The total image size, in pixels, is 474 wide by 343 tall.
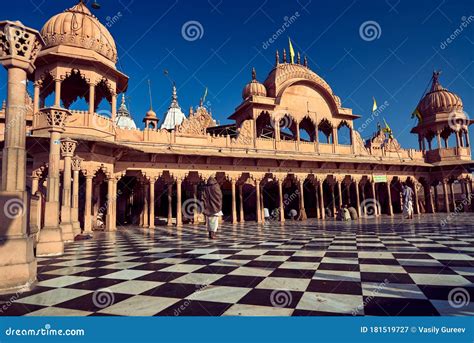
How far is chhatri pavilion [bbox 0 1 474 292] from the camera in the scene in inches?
144

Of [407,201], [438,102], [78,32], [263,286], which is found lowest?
[263,286]

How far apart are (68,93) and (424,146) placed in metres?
26.0

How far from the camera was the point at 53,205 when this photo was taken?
6160 mm

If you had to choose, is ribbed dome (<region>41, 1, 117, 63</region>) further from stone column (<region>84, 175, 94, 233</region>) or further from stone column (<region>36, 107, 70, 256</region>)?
stone column (<region>36, 107, 70, 256</region>)

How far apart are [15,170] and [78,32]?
1191 cm

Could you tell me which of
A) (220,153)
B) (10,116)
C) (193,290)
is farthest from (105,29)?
(193,290)

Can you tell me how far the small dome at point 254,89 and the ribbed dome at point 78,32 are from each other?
840 centimetres

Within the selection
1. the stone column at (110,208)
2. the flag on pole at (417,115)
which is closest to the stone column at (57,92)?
the stone column at (110,208)

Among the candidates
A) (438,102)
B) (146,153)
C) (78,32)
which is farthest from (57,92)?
(438,102)

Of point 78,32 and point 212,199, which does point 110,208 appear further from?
point 78,32

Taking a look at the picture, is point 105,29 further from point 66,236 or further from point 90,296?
point 90,296

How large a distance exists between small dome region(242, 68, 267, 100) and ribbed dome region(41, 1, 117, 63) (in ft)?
27.6

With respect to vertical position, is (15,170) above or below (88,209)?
above

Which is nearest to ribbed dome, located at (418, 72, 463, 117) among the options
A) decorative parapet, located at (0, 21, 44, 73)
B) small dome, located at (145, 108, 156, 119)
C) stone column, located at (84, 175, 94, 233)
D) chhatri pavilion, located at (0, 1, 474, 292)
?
chhatri pavilion, located at (0, 1, 474, 292)
